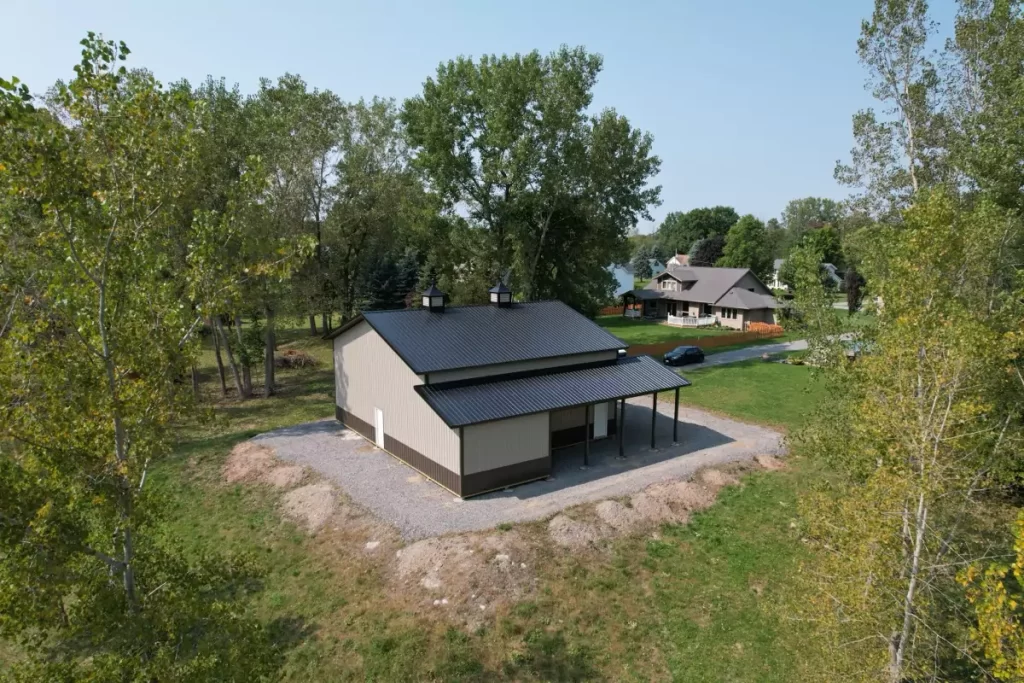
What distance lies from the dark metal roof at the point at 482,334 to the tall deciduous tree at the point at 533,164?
1382cm

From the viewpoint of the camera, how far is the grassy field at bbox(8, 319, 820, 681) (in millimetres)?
13188

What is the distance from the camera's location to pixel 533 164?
3888 cm

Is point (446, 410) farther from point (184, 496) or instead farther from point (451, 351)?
point (184, 496)

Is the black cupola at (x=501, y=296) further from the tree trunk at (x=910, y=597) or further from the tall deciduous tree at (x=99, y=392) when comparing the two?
the tree trunk at (x=910, y=597)

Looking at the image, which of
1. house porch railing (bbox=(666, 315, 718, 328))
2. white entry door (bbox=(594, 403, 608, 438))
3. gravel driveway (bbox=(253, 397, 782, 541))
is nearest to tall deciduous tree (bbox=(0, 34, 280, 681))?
gravel driveway (bbox=(253, 397, 782, 541))

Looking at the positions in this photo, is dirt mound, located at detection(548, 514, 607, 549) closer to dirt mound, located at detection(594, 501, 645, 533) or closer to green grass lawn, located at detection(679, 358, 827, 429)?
dirt mound, located at detection(594, 501, 645, 533)

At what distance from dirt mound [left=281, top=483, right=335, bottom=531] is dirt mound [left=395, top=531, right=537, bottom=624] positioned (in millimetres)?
3944

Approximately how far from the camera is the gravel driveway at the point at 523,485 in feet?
63.0

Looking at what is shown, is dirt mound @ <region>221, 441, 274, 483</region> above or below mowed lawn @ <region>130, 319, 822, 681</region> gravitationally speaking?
above

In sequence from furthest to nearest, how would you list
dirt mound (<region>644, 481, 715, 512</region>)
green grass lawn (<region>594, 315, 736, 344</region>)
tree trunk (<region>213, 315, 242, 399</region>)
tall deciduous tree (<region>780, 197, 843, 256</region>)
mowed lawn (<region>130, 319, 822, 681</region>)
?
1. tall deciduous tree (<region>780, 197, 843, 256</region>)
2. green grass lawn (<region>594, 315, 736, 344</region>)
3. tree trunk (<region>213, 315, 242, 399</region>)
4. dirt mound (<region>644, 481, 715, 512</region>)
5. mowed lawn (<region>130, 319, 822, 681</region>)

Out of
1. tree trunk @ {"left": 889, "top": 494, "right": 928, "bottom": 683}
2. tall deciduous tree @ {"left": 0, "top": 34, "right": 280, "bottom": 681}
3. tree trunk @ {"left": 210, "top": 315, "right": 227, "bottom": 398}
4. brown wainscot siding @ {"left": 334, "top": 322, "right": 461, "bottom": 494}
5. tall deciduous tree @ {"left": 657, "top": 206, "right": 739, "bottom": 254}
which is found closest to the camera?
tall deciduous tree @ {"left": 0, "top": 34, "right": 280, "bottom": 681}

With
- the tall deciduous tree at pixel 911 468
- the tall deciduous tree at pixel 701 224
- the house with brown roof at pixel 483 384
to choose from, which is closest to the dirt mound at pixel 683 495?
the house with brown roof at pixel 483 384

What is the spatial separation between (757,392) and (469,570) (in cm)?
2541

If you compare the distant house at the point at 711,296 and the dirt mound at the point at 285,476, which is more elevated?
the distant house at the point at 711,296
